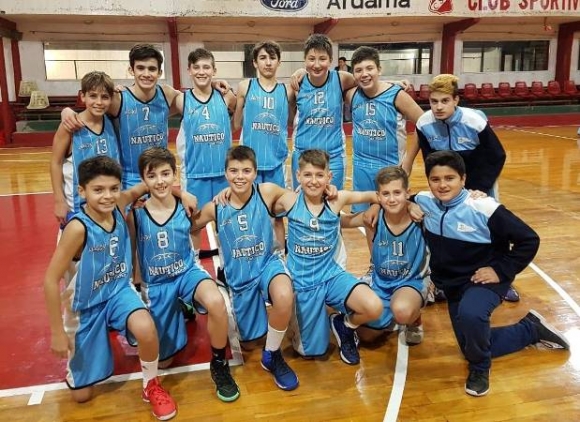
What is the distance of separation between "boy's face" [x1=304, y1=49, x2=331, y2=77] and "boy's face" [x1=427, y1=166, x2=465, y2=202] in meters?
1.31

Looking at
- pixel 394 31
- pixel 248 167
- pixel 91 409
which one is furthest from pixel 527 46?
pixel 91 409

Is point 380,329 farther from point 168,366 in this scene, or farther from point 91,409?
point 91,409

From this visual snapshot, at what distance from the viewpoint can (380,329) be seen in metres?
3.14

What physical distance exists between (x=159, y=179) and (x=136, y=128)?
865 mm

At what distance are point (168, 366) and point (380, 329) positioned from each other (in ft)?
3.98

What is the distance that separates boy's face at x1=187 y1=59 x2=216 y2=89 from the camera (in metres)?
3.62

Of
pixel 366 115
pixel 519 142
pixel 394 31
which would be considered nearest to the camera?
pixel 366 115

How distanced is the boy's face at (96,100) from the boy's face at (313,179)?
4.15ft

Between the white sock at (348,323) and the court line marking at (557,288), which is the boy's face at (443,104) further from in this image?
the court line marking at (557,288)

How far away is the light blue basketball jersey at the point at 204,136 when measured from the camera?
12.1ft

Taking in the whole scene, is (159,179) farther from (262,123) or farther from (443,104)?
(443,104)

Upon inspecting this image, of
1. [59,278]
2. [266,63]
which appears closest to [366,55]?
[266,63]

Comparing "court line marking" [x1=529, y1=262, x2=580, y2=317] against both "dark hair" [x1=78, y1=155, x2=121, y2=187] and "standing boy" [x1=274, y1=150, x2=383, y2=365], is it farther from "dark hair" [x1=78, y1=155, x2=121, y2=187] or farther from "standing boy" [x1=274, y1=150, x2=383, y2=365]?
"dark hair" [x1=78, y1=155, x2=121, y2=187]

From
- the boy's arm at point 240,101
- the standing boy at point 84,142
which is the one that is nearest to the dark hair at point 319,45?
the boy's arm at point 240,101
